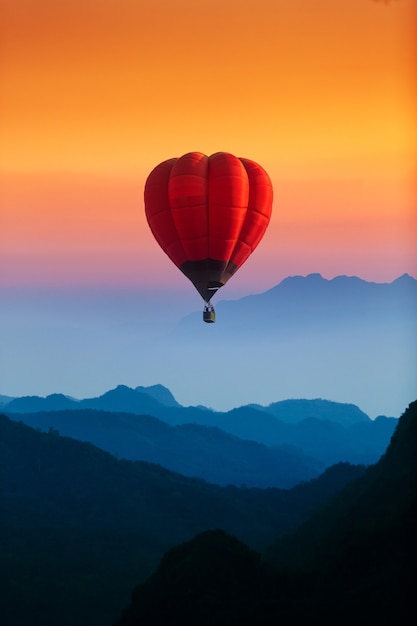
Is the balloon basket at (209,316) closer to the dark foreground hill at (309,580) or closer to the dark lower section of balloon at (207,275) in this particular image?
the dark lower section of balloon at (207,275)

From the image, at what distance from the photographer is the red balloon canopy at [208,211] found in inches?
2539

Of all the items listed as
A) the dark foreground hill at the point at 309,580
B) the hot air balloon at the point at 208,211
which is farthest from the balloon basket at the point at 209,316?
the dark foreground hill at the point at 309,580

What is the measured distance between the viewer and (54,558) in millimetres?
182750

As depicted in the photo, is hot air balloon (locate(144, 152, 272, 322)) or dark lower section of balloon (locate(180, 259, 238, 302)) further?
dark lower section of balloon (locate(180, 259, 238, 302))

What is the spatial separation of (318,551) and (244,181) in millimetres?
84986

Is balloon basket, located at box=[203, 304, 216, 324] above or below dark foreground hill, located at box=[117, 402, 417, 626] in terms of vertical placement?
above

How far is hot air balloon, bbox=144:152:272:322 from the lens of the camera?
64.5 m

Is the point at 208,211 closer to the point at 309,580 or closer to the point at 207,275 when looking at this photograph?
the point at 207,275

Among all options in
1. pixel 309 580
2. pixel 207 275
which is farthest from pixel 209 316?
pixel 309 580

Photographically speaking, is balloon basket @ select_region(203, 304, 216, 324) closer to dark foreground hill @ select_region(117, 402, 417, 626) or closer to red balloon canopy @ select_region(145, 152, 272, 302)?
red balloon canopy @ select_region(145, 152, 272, 302)

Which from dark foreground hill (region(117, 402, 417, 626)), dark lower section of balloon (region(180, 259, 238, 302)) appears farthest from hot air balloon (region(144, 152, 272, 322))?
dark foreground hill (region(117, 402, 417, 626))

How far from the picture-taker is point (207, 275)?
215 feet

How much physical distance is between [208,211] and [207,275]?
13.2 feet

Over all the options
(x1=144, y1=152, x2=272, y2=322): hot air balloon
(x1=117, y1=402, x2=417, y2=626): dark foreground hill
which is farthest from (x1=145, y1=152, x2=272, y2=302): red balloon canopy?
(x1=117, y1=402, x2=417, y2=626): dark foreground hill
